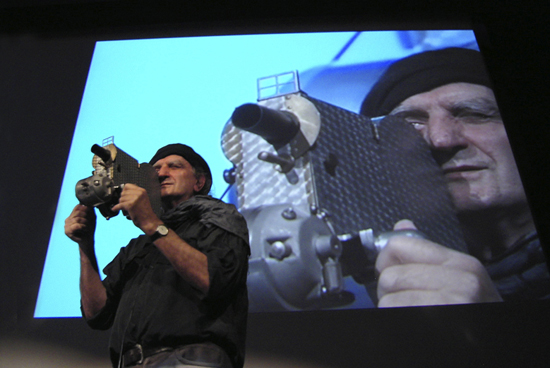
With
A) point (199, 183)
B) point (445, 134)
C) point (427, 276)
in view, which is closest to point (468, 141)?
point (445, 134)

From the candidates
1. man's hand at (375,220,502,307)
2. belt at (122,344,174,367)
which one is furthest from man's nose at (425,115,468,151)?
belt at (122,344,174,367)

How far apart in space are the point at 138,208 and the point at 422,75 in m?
1.98

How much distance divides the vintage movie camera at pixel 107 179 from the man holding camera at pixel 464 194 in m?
1.35

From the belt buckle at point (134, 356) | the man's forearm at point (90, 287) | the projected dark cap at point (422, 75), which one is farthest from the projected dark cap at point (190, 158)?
the projected dark cap at point (422, 75)

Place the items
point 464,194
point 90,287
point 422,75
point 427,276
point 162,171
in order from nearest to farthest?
point 90,287 → point 162,171 → point 427,276 → point 464,194 → point 422,75

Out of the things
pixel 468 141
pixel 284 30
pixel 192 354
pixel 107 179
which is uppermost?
pixel 284 30

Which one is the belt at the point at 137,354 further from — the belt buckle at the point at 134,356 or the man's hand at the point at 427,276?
the man's hand at the point at 427,276

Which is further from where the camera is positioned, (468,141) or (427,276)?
(468,141)

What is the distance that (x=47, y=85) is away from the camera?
269 cm

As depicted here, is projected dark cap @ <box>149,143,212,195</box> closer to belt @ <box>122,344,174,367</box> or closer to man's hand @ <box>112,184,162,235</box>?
man's hand @ <box>112,184,162,235</box>

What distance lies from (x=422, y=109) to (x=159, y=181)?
1.65 m

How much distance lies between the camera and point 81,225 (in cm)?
120

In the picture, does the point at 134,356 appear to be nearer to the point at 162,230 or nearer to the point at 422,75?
the point at 162,230

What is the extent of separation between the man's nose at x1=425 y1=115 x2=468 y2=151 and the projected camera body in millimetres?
62
